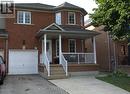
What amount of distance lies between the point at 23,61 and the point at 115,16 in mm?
11869

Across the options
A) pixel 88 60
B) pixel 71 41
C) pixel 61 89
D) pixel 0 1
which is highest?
pixel 0 1

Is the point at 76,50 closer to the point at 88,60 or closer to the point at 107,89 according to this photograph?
the point at 88,60

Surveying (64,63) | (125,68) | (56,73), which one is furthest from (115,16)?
(125,68)

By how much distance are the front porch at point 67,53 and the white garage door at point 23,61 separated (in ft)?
5.75

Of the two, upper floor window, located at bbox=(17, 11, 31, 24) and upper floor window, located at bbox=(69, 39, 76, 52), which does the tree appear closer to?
upper floor window, located at bbox=(69, 39, 76, 52)

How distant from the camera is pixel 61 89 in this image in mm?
15492

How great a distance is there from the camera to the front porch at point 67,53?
73.3 ft

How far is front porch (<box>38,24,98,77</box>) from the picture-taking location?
879 inches

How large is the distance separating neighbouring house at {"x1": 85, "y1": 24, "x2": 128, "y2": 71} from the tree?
24.5ft

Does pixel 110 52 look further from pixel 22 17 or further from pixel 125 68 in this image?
pixel 22 17

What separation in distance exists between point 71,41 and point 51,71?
268 inches

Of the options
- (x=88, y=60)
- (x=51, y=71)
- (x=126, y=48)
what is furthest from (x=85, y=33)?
(x=126, y=48)

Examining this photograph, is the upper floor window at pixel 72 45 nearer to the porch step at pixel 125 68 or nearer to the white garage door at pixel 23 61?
the white garage door at pixel 23 61

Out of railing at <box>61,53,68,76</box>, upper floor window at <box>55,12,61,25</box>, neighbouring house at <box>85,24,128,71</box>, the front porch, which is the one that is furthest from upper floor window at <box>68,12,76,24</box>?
railing at <box>61,53,68,76</box>
